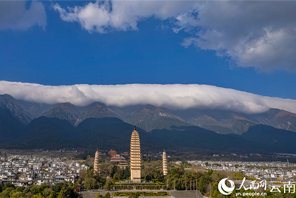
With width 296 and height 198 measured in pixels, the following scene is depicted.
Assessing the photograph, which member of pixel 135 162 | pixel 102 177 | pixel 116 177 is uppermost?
pixel 135 162

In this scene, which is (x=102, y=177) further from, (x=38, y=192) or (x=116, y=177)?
(x=38, y=192)

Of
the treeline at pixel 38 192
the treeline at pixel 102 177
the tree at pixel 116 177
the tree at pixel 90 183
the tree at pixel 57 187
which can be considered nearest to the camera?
the treeline at pixel 38 192

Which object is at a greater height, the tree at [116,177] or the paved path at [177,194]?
the tree at [116,177]

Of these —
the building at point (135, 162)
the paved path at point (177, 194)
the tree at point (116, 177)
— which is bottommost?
the paved path at point (177, 194)

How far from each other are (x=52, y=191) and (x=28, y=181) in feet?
51.2

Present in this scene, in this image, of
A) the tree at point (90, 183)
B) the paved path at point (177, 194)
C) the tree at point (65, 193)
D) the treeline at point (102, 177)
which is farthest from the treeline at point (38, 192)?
the treeline at point (102, 177)

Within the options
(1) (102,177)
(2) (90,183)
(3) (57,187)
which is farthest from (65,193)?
(1) (102,177)

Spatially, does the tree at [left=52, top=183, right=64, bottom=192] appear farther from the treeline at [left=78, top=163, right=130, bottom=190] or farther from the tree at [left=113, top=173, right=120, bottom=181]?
the tree at [left=113, top=173, right=120, bottom=181]

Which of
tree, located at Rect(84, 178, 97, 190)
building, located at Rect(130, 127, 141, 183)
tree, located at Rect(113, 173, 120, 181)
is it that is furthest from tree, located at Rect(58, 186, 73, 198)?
building, located at Rect(130, 127, 141, 183)

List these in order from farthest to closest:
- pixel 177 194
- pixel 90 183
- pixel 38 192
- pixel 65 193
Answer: pixel 90 183, pixel 177 194, pixel 38 192, pixel 65 193

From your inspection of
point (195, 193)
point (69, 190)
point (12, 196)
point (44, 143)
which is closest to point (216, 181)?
point (195, 193)

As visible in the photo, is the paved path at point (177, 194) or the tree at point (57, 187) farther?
the paved path at point (177, 194)

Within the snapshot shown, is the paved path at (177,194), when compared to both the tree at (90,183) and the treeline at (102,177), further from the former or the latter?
the treeline at (102,177)

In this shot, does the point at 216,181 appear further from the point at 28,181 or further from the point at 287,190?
the point at 28,181
